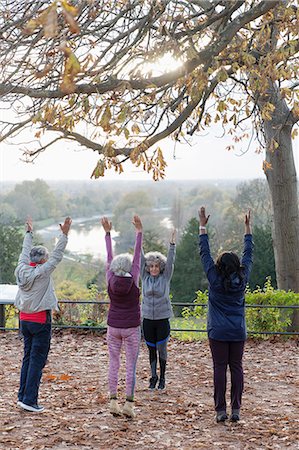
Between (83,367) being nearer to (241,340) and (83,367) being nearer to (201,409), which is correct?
(201,409)

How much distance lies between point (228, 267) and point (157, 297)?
64.8 inches

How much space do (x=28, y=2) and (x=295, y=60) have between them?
438cm

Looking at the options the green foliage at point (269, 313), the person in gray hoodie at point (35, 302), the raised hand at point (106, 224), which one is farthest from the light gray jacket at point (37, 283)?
the green foliage at point (269, 313)

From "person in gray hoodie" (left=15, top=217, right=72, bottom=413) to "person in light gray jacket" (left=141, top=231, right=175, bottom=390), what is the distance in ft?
4.18

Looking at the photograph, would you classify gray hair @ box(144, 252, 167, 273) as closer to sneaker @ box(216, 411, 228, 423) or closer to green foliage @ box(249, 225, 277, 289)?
sneaker @ box(216, 411, 228, 423)

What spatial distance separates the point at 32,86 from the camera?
720 centimetres

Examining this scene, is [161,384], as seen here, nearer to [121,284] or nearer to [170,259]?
[170,259]

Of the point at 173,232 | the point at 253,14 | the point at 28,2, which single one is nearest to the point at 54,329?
the point at 173,232

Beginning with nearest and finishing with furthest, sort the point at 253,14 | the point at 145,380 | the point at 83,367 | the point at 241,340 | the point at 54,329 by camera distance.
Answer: the point at 241,340 → the point at 253,14 → the point at 145,380 → the point at 83,367 → the point at 54,329

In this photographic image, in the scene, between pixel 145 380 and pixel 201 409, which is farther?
pixel 145 380

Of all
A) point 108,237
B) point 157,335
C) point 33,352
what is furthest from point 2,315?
point 108,237

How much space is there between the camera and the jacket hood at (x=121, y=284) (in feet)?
21.2

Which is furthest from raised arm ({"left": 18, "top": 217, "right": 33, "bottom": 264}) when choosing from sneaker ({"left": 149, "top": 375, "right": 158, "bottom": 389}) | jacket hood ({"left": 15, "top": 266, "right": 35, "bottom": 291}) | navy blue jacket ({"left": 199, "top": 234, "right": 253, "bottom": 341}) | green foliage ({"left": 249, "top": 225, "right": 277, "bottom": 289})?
green foliage ({"left": 249, "top": 225, "right": 277, "bottom": 289})

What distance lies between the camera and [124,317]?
6535mm
